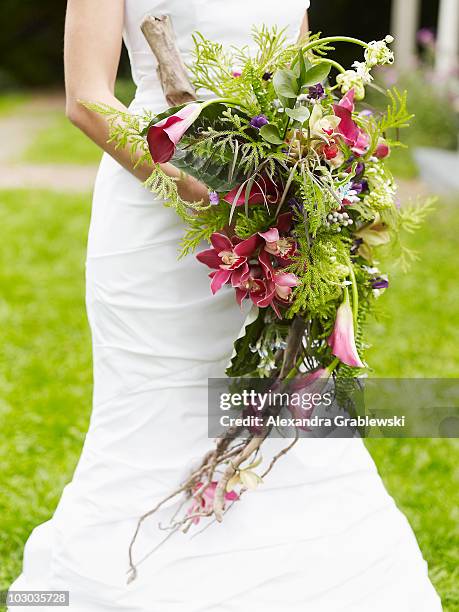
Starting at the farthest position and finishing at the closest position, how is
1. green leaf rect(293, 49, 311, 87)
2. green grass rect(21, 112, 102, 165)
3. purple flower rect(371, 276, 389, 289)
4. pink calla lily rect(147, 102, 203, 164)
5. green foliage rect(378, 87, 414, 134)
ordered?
green grass rect(21, 112, 102, 165), purple flower rect(371, 276, 389, 289), green foliage rect(378, 87, 414, 134), green leaf rect(293, 49, 311, 87), pink calla lily rect(147, 102, 203, 164)

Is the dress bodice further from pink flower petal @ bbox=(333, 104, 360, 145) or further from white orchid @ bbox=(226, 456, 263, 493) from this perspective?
white orchid @ bbox=(226, 456, 263, 493)

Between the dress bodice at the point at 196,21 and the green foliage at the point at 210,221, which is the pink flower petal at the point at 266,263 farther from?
the dress bodice at the point at 196,21

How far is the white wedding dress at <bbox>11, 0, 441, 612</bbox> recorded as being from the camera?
2230 millimetres

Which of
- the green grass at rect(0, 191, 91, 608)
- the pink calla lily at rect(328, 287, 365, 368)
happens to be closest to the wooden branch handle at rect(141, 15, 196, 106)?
the pink calla lily at rect(328, 287, 365, 368)

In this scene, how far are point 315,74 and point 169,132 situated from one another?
0.34 meters

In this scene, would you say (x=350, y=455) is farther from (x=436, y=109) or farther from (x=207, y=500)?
(x=436, y=109)

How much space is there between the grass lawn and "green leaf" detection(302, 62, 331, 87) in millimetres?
1767

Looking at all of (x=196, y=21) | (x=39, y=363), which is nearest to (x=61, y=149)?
(x=39, y=363)

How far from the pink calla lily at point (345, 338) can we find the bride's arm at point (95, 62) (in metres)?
0.40

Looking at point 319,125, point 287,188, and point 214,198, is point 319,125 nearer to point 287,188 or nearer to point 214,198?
point 287,188

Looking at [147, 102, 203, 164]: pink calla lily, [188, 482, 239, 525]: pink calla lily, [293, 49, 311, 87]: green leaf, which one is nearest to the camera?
[147, 102, 203, 164]: pink calla lily

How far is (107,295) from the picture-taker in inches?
90.3

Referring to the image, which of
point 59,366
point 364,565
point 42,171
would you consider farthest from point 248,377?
point 42,171

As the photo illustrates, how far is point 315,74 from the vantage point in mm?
1726
